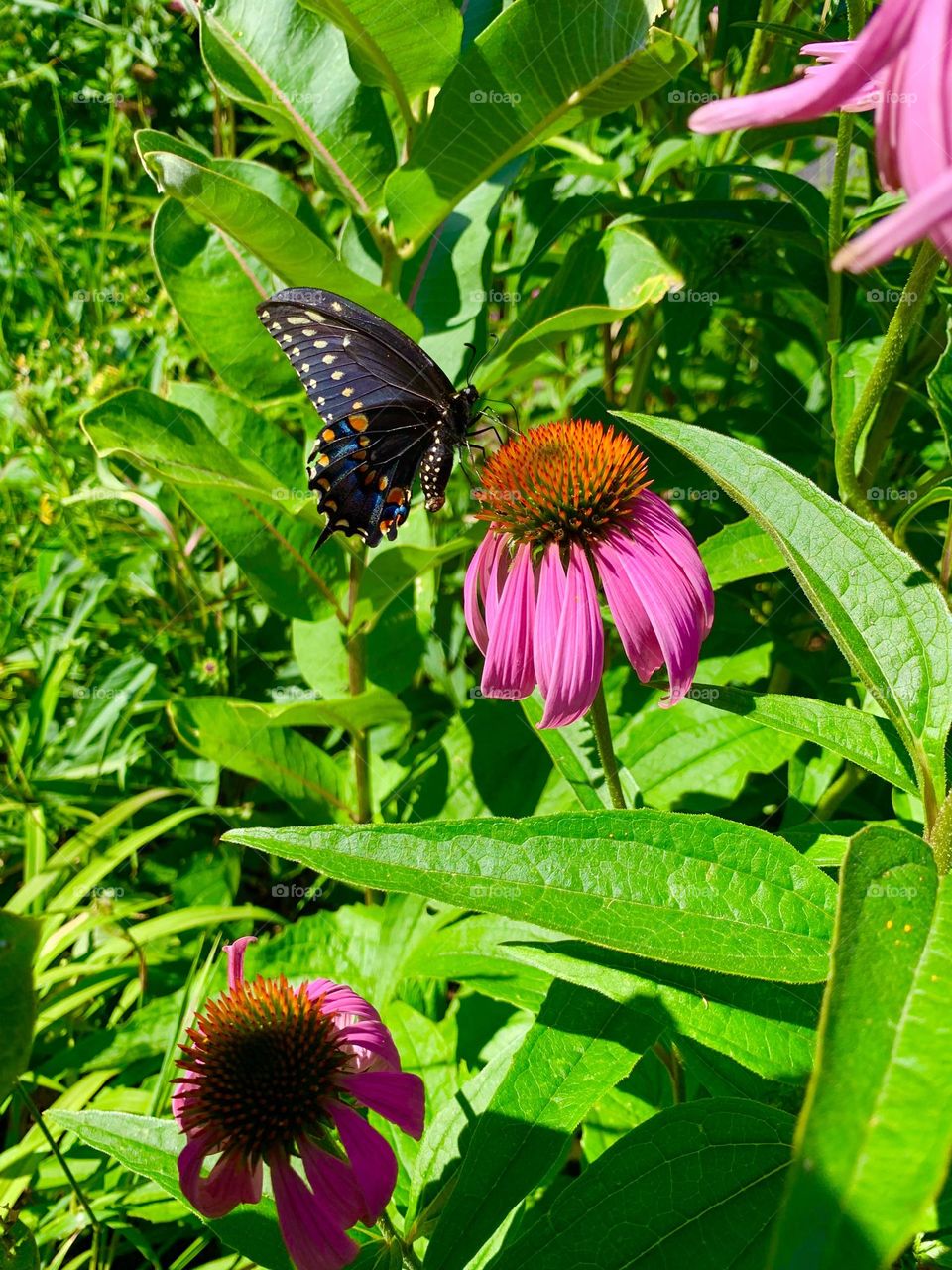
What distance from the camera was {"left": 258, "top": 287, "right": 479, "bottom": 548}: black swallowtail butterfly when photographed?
1.64 m

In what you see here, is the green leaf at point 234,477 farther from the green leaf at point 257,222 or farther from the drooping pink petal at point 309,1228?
the drooping pink petal at point 309,1228

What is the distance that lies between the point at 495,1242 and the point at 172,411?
1.33 m

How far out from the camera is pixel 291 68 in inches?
67.5

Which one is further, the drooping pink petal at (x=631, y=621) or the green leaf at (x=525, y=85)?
the green leaf at (x=525, y=85)

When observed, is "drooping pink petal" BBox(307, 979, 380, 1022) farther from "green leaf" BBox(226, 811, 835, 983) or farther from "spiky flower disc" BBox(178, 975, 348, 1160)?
"green leaf" BBox(226, 811, 835, 983)

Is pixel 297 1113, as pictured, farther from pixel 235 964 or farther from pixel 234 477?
pixel 234 477

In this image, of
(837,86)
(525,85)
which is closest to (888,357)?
(837,86)

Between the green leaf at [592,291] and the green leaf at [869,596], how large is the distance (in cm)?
68

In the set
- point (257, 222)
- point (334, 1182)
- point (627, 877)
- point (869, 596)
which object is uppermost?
point (257, 222)

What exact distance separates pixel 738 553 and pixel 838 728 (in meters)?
0.43

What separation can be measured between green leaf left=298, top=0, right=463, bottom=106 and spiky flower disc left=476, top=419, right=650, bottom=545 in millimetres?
744
